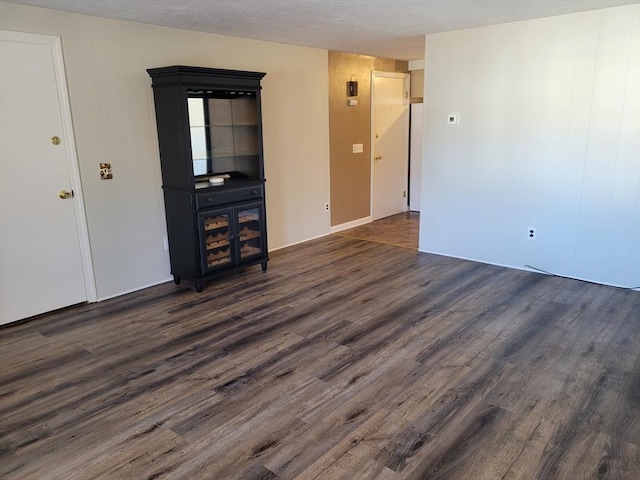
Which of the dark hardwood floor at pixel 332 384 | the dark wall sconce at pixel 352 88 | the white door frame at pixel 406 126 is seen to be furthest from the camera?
the white door frame at pixel 406 126

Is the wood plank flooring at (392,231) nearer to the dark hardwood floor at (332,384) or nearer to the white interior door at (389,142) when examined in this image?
the white interior door at (389,142)

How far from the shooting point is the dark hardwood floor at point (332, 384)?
7.19 feet

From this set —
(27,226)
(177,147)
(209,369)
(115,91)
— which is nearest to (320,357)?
(209,369)

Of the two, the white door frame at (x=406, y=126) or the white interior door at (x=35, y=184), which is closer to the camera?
the white interior door at (x=35, y=184)

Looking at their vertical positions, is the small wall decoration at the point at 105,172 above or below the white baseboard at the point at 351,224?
above

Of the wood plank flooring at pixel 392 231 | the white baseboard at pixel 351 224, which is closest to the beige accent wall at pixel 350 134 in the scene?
the white baseboard at pixel 351 224

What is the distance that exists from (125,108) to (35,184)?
0.99 metres

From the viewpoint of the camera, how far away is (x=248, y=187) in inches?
181

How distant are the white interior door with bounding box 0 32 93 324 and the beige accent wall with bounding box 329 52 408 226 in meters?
3.32

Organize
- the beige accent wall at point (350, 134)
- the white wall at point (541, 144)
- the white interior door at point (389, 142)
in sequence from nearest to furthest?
the white wall at point (541, 144) < the beige accent wall at point (350, 134) < the white interior door at point (389, 142)

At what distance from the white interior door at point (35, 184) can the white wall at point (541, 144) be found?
3.59 metres

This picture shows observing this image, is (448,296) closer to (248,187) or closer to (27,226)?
(248,187)

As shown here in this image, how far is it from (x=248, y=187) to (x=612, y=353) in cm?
328

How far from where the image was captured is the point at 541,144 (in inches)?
176
